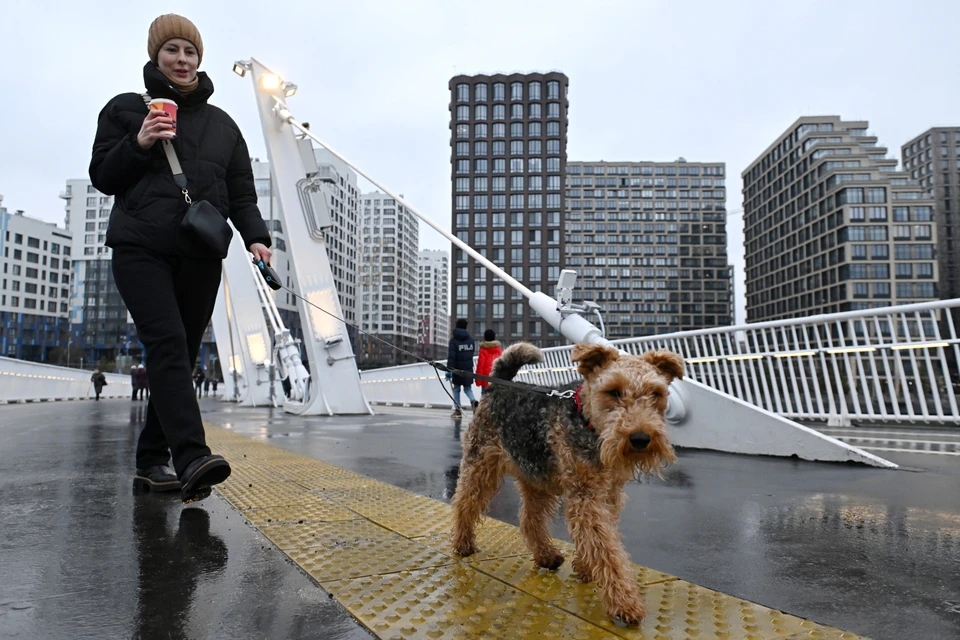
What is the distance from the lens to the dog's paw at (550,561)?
304 cm

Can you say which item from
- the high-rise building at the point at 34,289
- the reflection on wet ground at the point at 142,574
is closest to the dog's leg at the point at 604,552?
the reflection on wet ground at the point at 142,574

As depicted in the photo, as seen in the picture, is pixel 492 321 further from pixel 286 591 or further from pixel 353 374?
pixel 286 591

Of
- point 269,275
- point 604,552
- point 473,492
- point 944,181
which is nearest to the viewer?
point 604,552

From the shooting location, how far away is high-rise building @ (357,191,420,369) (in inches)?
6506

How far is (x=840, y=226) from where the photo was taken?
4872 inches

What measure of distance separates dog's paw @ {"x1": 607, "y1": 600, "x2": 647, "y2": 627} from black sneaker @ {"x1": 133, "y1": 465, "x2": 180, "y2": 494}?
3320 millimetres

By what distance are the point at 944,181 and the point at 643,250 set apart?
71.5m

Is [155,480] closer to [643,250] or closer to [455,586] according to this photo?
[455,586]

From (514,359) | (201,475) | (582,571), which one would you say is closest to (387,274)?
(201,475)

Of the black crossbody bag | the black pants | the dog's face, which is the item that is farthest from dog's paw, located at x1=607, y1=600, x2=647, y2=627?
the black crossbody bag

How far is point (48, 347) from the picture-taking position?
398 ft

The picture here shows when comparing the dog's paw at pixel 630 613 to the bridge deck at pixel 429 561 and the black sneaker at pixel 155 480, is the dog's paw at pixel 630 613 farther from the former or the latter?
the black sneaker at pixel 155 480

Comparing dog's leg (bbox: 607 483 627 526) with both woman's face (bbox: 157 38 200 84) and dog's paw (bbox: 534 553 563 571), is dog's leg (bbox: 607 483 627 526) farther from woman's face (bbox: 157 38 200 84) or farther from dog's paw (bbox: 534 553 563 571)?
woman's face (bbox: 157 38 200 84)

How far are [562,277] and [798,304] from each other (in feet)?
473
